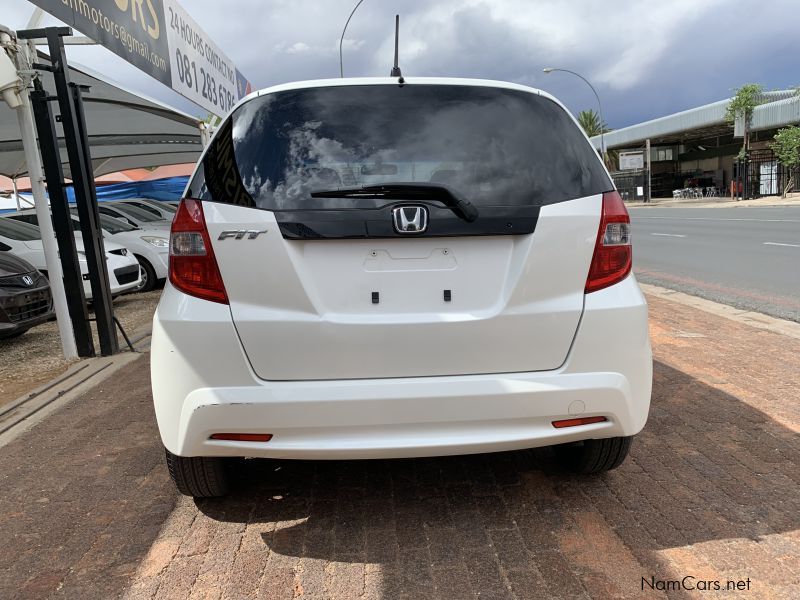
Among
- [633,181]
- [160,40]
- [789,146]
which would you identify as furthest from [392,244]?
[633,181]

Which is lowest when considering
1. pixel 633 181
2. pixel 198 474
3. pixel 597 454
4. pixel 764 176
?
pixel 597 454

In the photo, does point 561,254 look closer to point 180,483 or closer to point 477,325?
point 477,325

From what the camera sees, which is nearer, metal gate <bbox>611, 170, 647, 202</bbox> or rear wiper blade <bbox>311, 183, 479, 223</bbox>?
rear wiper blade <bbox>311, 183, 479, 223</bbox>

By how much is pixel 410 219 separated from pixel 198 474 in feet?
4.58

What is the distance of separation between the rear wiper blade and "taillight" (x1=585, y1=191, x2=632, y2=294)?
1.64 ft

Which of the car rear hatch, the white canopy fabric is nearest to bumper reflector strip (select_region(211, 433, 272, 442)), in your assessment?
the car rear hatch

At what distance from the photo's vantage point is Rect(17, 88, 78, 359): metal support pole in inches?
226

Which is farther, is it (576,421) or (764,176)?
(764,176)

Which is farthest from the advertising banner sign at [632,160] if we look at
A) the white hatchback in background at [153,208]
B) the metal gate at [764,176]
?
the white hatchback in background at [153,208]

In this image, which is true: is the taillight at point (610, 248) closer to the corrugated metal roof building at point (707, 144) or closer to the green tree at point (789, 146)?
the corrugated metal roof building at point (707, 144)

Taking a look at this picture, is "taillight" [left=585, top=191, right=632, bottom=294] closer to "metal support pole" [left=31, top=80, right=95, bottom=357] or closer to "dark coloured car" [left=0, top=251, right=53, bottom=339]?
"metal support pole" [left=31, top=80, right=95, bottom=357]

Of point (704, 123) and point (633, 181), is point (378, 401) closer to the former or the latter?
point (704, 123)

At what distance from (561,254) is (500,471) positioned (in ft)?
4.28

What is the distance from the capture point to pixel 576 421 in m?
2.47
